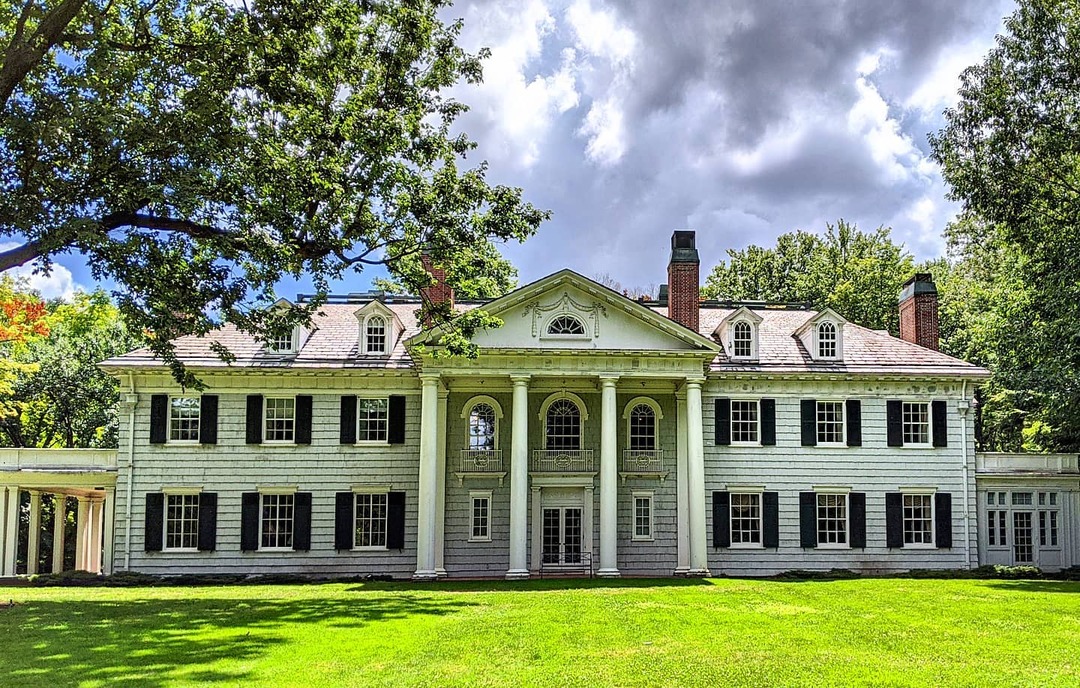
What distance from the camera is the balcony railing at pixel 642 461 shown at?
31641 millimetres

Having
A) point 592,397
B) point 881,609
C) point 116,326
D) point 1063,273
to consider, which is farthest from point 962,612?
point 116,326

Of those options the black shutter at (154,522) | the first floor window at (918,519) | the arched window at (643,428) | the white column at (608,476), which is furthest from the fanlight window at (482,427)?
the first floor window at (918,519)

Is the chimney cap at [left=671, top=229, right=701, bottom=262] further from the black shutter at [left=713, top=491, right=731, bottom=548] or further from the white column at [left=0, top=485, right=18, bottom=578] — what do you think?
the white column at [left=0, top=485, right=18, bottom=578]

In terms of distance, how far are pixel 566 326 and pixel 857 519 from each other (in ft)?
38.0

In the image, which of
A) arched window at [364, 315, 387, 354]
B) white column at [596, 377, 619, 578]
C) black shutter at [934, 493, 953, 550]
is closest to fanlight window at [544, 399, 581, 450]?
white column at [596, 377, 619, 578]

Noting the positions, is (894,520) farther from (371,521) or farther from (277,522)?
(277,522)

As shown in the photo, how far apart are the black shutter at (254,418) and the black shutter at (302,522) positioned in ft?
7.49

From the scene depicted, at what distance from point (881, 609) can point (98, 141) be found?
17985mm

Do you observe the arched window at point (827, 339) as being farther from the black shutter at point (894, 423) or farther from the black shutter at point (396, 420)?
the black shutter at point (396, 420)

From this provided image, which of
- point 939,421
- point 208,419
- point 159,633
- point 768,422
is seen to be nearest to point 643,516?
point 768,422

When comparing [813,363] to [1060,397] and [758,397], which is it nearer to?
[758,397]

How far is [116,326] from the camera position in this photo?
1801 inches

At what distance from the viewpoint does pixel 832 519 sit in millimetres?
31938

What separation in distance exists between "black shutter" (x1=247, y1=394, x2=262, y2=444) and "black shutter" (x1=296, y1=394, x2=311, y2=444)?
1.19 metres
